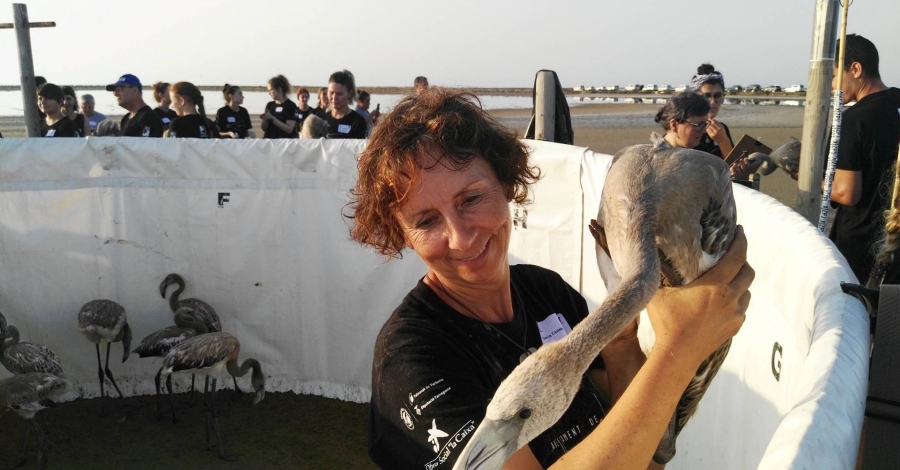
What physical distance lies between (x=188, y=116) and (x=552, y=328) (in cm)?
854

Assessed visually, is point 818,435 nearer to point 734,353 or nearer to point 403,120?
point 403,120

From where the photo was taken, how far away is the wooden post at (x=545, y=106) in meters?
5.52

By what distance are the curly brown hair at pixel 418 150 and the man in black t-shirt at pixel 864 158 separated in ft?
12.4

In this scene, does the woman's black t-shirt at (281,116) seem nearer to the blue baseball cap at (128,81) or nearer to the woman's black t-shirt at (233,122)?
the woman's black t-shirt at (233,122)

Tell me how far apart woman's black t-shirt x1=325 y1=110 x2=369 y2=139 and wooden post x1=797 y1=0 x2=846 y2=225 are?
6053 mm

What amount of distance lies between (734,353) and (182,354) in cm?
433

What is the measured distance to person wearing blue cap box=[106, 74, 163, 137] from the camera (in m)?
8.85

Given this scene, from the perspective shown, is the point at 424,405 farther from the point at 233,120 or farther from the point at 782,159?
the point at 233,120

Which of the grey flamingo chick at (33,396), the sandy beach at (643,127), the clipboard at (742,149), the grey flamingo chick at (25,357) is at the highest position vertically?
the clipboard at (742,149)

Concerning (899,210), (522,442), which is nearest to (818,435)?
(522,442)

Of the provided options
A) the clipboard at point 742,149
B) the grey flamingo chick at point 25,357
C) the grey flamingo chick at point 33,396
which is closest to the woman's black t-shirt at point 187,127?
the grey flamingo chick at point 25,357

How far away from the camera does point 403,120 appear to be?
2.19 m

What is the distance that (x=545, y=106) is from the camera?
555cm

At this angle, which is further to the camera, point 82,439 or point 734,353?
point 82,439
